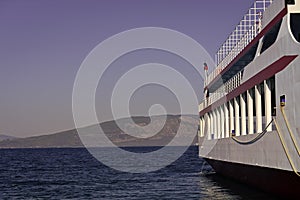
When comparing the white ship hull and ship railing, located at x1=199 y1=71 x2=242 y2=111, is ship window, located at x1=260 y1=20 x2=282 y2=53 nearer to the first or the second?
the white ship hull

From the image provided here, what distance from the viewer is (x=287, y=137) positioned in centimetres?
1700

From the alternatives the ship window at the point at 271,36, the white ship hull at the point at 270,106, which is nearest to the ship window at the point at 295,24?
the white ship hull at the point at 270,106

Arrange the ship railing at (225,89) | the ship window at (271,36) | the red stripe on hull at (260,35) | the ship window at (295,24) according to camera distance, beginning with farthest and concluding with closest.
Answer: the ship railing at (225,89)
the ship window at (271,36)
the red stripe on hull at (260,35)
the ship window at (295,24)

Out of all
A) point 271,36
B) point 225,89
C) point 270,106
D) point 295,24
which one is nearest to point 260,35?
point 271,36

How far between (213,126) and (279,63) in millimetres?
17055

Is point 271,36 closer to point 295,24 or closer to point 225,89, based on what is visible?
point 295,24

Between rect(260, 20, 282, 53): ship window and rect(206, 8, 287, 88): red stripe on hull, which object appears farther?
rect(260, 20, 282, 53): ship window

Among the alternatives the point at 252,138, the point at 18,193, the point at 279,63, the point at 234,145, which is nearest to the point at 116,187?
the point at 18,193

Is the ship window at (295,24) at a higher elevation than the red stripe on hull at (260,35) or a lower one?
lower

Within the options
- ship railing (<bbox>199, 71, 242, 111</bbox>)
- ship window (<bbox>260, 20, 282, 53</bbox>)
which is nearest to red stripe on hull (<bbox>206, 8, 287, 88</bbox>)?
ship window (<bbox>260, 20, 282, 53</bbox>)

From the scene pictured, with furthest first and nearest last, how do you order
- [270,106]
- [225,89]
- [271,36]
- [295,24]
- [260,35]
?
[225,89], [260,35], [271,36], [270,106], [295,24]

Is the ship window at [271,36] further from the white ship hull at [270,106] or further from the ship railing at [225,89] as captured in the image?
the ship railing at [225,89]

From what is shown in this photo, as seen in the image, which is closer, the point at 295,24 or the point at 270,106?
the point at 295,24

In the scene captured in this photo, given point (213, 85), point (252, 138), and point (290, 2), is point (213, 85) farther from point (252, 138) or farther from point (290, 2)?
point (290, 2)
